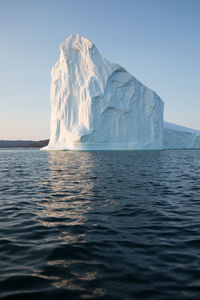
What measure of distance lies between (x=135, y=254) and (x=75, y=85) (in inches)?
1723

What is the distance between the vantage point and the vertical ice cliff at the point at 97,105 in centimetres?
4081

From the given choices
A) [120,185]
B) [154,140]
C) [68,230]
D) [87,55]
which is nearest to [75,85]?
[87,55]

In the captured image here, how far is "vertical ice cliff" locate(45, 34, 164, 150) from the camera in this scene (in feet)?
134

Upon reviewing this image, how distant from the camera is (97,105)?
41.2m

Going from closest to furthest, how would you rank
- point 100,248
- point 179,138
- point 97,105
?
1. point 100,248
2. point 97,105
3. point 179,138

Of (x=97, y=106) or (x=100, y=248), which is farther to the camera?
(x=97, y=106)

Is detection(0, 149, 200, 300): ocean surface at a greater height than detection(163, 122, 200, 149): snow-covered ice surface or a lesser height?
lesser

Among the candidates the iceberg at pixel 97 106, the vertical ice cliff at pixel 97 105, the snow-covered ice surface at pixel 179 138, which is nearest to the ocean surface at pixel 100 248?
the iceberg at pixel 97 106

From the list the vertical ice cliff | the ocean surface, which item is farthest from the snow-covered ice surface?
the ocean surface

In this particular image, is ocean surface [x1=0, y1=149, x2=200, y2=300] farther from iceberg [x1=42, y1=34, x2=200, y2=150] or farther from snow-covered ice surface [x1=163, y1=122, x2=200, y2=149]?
snow-covered ice surface [x1=163, y1=122, x2=200, y2=149]

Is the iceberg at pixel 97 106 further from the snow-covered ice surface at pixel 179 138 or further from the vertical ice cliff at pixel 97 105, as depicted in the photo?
the snow-covered ice surface at pixel 179 138

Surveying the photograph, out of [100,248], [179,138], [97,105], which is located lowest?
[100,248]

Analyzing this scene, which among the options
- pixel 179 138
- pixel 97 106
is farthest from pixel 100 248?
pixel 179 138

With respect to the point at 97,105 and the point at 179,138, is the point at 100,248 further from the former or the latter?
the point at 179,138
